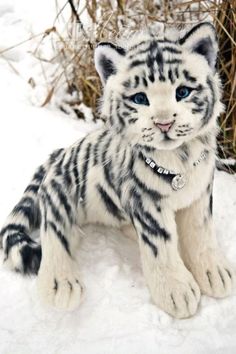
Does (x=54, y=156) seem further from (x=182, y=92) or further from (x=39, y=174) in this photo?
(x=182, y=92)

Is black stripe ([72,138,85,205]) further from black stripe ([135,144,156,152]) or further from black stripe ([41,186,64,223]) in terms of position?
black stripe ([135,144,156,152])

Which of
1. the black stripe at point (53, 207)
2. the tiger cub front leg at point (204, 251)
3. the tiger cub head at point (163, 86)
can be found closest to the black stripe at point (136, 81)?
the tiger cub head at point (163, 86)

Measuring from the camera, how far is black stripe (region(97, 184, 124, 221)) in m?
1.78

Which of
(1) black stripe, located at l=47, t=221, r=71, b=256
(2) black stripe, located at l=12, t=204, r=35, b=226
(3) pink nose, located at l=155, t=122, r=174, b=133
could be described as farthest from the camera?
(2) black stripe, located at l=12, t=204, r=35, b=226

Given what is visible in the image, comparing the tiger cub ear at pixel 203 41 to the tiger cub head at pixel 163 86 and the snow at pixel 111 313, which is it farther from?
the snow at pixel 111 313

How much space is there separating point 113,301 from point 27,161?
0.77 meters

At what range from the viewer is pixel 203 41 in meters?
1.50

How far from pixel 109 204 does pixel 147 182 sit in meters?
0.22

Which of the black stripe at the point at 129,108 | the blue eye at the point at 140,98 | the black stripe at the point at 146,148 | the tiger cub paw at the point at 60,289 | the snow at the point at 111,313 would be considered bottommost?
the snow at the point at 111,313

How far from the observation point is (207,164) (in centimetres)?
166

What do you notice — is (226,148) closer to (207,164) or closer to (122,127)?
(207,164)

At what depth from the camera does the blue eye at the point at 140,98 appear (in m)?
1.49

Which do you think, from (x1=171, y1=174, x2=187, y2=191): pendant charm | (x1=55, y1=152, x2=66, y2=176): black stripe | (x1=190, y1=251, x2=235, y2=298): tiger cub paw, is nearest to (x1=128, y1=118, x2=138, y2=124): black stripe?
(x1=171, y1=174, x2=187, y2=191): pendant charm

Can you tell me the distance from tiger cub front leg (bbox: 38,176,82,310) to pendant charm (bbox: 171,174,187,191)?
383mm
